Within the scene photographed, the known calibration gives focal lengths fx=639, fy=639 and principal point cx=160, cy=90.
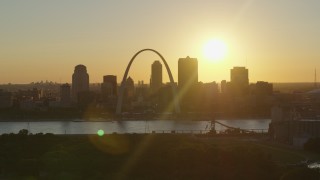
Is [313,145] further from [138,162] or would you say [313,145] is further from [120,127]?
[120,127]

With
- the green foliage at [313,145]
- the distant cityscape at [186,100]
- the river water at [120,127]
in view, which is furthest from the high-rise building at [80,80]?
the green foliage at [313,145]

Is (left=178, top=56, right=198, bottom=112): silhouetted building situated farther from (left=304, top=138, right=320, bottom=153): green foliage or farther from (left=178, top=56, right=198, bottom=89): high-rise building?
(left=304, top=138, right=320, bottom=153): green foliage

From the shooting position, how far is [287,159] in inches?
644

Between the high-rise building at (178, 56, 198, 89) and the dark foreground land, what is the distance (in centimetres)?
4217

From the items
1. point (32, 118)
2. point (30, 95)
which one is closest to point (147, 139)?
point (32, 118)

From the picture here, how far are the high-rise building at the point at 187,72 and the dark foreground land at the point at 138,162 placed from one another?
42170 mm

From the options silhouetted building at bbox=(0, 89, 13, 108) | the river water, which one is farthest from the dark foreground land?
silhouetted building at bbox=(0, 89, 13, 108)

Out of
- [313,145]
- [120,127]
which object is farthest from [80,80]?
[313,145]

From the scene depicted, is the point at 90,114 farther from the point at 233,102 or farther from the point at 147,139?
the point at 147,139

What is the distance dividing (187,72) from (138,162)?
4650cm

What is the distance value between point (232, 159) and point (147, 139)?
5.61 meters

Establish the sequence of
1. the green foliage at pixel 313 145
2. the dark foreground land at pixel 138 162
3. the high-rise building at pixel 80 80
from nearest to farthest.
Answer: the dark foreground land at pixel 138 162
the green foliage at pixel 313 145
the high-rise building at pixel 80 80

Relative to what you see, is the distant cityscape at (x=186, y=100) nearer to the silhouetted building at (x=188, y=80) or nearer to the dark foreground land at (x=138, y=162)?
the silhouetted building at (x=188, y=80)

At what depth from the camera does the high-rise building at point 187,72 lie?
59406 millimetres
